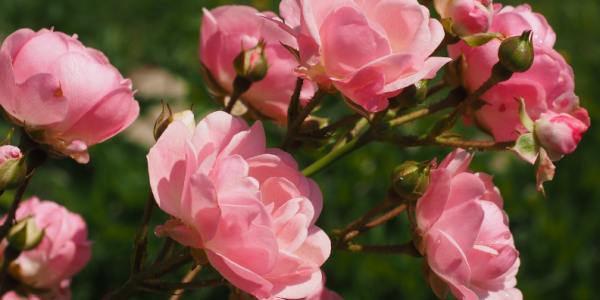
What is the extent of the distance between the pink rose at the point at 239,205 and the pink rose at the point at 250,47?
0.24 metres

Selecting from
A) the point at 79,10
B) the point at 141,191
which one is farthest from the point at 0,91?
the point at 79,10

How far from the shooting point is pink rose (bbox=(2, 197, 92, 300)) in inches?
30.9

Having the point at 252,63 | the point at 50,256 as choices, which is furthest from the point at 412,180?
the point at 50,256

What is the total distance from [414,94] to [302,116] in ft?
0.34

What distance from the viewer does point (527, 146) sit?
60 centimetres

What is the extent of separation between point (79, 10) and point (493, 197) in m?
3.00

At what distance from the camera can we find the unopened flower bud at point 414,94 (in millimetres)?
563

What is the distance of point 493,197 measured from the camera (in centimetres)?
64

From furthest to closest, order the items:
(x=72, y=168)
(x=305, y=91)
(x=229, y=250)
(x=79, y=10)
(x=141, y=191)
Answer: (x=79, y=10)
(x=72, y=168)
(x=141, y=191)
(x=305, y=91)
(x=229, y=250)

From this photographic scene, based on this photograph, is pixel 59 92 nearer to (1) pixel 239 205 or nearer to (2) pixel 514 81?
(1) pixel 239 205

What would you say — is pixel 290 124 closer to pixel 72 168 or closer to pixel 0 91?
pixel 0 91

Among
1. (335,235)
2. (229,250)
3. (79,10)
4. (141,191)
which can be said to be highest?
(229,250)

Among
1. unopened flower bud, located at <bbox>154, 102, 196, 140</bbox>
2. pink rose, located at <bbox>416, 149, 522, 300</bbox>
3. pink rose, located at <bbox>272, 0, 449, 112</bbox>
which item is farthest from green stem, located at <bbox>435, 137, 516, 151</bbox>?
unopened flower bud, located at <bbox>154, 102, 196, 140</bbox>

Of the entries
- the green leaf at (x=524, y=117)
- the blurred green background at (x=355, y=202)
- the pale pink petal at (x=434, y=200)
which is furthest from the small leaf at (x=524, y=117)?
the blurred green background at (x=355, y=202)
